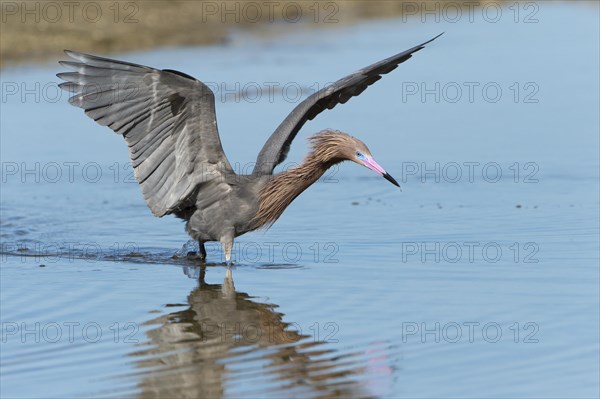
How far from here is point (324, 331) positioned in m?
8.07

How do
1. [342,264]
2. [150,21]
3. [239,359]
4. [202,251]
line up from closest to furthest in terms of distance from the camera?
1. [239,359]
2. [342,264]
3. [202,251]
4. [150,21]

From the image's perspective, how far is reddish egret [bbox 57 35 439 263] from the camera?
30.3 feet

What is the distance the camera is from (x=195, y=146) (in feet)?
31.8

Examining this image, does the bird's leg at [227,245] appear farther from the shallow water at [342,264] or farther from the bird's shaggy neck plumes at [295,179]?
the bird's shaggy neck plumes at [295,179]

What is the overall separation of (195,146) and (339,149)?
46.8 inches

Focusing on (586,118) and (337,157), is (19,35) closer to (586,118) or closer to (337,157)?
(586,118)

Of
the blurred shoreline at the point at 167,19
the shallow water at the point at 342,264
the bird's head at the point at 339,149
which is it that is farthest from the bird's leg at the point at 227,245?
the blurred shoreline at the point at 167,19

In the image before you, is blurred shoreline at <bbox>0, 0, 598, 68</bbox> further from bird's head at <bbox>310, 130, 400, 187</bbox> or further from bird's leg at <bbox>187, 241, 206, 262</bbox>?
bird's head at <bbox>310, 130, 400, 187</bbox>

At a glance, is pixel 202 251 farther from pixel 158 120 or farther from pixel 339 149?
pixel 339 149

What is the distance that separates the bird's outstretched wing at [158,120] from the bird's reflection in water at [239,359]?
4.41 ft

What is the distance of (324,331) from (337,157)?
7.15 feet

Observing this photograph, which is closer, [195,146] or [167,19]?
[195,146]

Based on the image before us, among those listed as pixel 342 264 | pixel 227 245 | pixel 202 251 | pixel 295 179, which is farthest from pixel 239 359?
pixel 202 251

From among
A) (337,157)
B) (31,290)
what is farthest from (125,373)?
(337,157)
